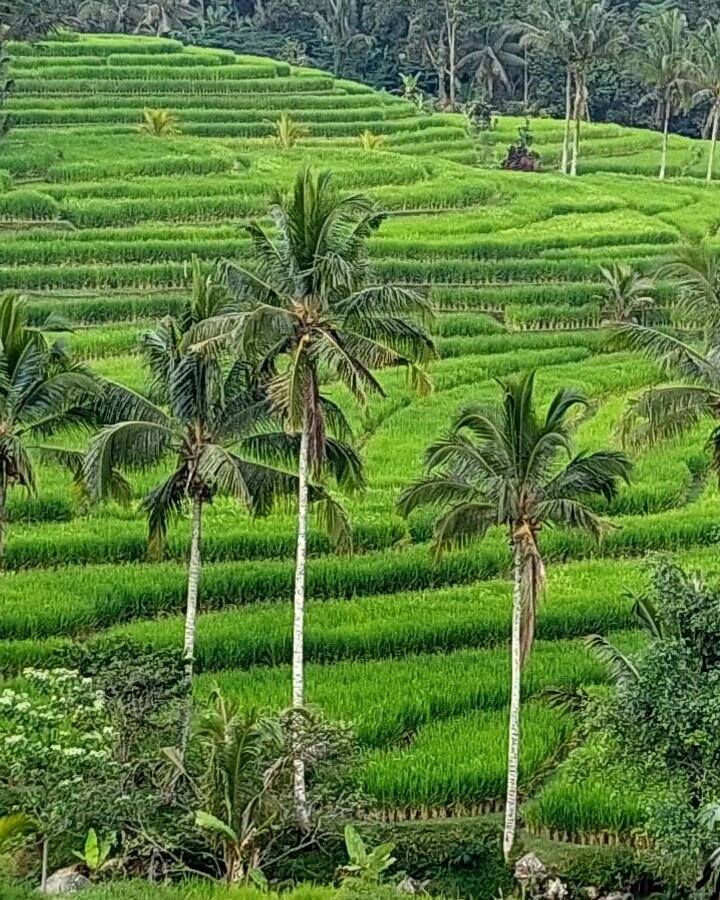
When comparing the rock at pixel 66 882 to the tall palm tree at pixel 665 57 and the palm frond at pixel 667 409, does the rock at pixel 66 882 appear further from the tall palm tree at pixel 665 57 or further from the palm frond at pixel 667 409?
the tall palm tree at pixel 665 57

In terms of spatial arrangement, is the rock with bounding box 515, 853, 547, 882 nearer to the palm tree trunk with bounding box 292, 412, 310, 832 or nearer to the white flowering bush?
the palm tree trunk with bounding box 292, 412, 310, 832

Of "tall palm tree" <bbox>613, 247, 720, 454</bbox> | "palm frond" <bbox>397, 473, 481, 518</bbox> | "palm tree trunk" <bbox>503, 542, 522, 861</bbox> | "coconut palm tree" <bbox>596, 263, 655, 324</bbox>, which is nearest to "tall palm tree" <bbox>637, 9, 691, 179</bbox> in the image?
"coconut palm tree" <bbox>596, 263, 655, 324</bbox>

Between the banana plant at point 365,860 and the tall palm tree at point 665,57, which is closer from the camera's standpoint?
the banana plant at point 365,860

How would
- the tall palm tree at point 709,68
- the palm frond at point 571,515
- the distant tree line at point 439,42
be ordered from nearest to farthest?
the palm frond at point 571,515
the tall palm tree at point 709,68
the distant tree line at point 439,42

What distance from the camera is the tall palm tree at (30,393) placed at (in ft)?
57.4

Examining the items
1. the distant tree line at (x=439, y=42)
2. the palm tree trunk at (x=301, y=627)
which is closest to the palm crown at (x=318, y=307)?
the palm tree trunk at (x=301, y=627)

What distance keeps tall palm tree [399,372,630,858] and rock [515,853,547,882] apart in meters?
0.29

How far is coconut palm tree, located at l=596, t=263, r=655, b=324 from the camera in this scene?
1430 inches

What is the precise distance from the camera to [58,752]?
14539 mm

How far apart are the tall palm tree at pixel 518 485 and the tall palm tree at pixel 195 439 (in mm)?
1751

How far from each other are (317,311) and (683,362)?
4.54 m

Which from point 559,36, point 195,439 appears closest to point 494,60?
point 559,36

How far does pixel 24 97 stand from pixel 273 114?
9.02 m

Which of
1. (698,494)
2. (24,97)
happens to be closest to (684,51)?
(24,97)
